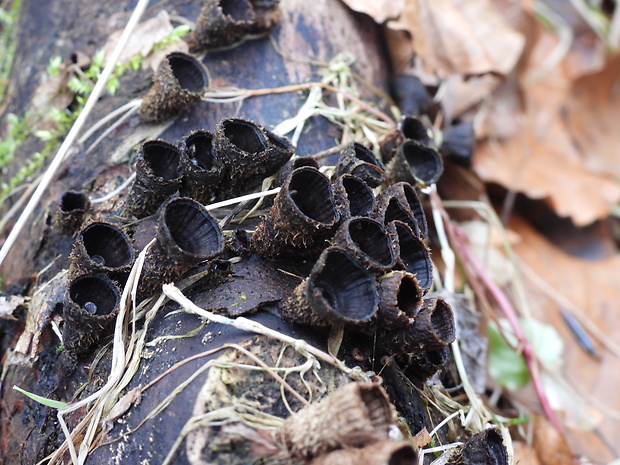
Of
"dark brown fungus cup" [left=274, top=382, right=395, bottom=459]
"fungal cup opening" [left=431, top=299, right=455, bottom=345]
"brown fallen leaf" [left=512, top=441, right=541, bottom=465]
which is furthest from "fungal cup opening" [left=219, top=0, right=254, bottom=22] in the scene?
"brown fallen leaf" [left=512, top=441, right=541, bottom=465]

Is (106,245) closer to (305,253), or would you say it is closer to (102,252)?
(102,252)

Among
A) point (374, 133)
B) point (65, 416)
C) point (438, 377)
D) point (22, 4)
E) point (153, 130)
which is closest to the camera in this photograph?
point (65, 416)

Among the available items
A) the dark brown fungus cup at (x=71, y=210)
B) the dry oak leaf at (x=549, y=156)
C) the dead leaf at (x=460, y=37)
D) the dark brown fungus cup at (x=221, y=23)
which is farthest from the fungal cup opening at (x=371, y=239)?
the dry oak leaf at (x=549, y=156)

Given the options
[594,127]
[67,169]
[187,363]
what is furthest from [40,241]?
[594,127]

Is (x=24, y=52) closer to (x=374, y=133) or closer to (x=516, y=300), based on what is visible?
(x=374, y=133)

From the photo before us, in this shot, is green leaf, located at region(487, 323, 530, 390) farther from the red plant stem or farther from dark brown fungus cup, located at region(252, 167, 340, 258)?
dark brown fungus cup, located at region(252, 167, 340, 258)

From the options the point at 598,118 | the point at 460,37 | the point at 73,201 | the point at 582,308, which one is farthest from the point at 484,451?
the point at 598,118
